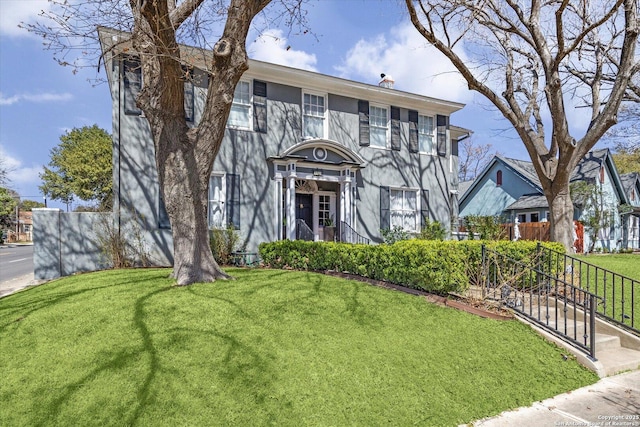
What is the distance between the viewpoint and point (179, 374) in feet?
11.3

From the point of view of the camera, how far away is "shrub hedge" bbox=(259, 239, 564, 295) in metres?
6.01

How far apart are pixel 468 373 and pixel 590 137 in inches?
337

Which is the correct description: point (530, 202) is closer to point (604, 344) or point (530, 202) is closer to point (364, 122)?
point (364, 122)

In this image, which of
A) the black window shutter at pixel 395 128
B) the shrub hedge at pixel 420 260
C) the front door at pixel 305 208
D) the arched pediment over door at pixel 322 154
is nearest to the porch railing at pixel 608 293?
the shrub hedge at pixel 420 260

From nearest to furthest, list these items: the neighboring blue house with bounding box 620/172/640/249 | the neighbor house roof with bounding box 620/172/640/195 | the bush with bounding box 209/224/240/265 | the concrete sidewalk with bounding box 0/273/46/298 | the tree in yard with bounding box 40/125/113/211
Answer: the concrete sidewalk with bounding box 0/273/46/298 < the bush with bounding box 209/224/240/265 < the neighboring blue house with bounding box 620/172/640/249 < the neighbor house roof with bounding box 620/172/640/195 < the tree in yard with bounding box 40/125/113/211

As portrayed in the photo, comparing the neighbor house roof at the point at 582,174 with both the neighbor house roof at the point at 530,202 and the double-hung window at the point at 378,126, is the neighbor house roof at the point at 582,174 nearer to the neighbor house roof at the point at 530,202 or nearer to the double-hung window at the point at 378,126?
the neighbor house roof at the point at 530,202

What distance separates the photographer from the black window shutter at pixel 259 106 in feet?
37.4

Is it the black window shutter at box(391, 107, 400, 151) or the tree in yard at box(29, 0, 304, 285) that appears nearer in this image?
the tree in yard at box(29, 0, 304, 285)

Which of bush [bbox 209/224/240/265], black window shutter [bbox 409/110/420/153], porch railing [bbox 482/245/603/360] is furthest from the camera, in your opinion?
black window shutter [bbox 409/110/420/153]

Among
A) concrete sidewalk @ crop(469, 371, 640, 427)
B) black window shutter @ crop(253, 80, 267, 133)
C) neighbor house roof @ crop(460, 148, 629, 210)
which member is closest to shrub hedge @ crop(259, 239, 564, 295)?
concrete sidewalk @ crop(469, 371, 640, 427)

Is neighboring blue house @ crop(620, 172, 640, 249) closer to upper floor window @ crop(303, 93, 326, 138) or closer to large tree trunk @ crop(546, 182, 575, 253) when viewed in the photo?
large tree trunk @ crop(546, 182, 575, 253)

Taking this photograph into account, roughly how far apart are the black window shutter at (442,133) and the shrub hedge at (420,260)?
7.59m

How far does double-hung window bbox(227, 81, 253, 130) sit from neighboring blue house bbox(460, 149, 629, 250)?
1624 cm

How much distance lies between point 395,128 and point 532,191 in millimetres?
12371
